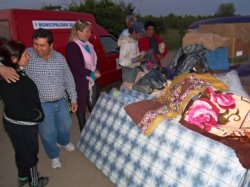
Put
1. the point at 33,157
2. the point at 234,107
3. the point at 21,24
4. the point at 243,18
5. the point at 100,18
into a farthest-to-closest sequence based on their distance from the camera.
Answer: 1. the point at 100,18
2. the point at 243,18
3. the point at 21,24
4. the point at 33,157
5. the point at 234,107

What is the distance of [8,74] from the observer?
2994 mm

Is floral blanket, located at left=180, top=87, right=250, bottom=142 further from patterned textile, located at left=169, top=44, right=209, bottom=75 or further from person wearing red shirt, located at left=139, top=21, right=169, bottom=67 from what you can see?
person wearing red shirt, located at left=139, top=21, right=169, bottom=67

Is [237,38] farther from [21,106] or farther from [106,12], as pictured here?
[106,12]

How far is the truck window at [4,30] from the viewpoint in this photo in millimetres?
5230

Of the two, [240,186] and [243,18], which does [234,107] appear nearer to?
[240,186]

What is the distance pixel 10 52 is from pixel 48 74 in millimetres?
646

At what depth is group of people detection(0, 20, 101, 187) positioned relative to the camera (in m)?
3.10

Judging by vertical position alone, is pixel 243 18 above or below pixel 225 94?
above

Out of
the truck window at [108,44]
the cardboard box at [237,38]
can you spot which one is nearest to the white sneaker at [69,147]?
the cardboard box at [237,38]

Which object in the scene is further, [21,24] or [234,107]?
[21,24]

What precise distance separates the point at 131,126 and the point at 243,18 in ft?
11.6

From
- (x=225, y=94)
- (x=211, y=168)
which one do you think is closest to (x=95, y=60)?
(x=225, y=94)

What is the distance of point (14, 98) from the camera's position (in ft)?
10.2

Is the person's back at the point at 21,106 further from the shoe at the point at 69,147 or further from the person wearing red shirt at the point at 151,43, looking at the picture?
the person wearing red shirt at the point at 151,43
